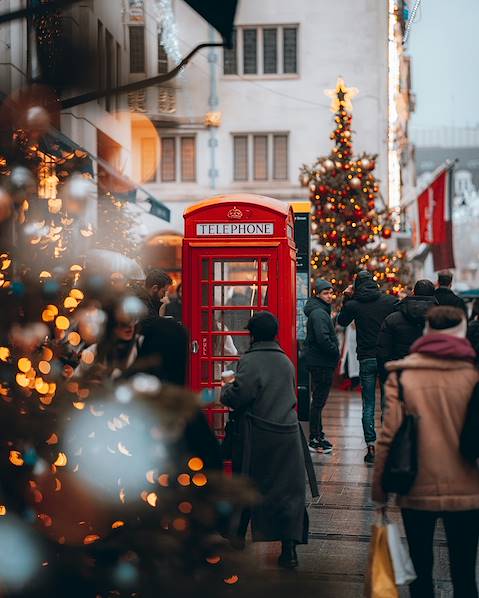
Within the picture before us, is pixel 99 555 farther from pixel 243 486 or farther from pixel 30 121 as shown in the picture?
pixel 30 121

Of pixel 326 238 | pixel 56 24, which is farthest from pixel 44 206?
pixel 326 238

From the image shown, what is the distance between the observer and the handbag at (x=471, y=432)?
4.94 m

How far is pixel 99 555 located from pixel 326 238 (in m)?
17.0

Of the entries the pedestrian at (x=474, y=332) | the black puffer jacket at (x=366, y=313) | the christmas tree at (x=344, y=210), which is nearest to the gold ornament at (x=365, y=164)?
the christmas tree at (x=344, y=210)

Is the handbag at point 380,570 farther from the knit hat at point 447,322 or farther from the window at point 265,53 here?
the window at point 265,53

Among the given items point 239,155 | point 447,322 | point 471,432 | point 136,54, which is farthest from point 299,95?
point 136,54

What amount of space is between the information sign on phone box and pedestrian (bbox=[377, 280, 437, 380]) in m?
1.55

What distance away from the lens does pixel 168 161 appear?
106 ft

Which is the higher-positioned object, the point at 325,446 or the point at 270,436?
the point at 270,436

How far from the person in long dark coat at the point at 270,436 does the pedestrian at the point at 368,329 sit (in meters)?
4.32

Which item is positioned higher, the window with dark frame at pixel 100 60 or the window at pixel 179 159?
the window at pixel 179 159

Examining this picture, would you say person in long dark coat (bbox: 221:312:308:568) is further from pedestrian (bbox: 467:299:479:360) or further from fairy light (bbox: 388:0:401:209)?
fairy light (bbox: 388:0:401:209)

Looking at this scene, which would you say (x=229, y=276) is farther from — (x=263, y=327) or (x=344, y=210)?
(x=344, y=210)

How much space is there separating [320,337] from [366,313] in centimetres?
76
